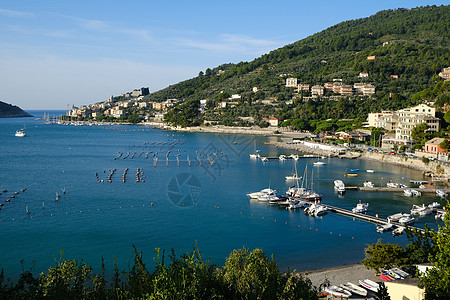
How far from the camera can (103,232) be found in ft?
59.7

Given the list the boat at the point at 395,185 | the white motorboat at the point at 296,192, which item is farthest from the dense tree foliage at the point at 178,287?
the boat at the point at 395,185

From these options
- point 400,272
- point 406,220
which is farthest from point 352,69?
point 400,272

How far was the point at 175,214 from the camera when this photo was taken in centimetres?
2127

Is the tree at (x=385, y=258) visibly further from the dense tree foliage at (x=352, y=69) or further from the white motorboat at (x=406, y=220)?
the dense tree foliage at (x=352, y=69)

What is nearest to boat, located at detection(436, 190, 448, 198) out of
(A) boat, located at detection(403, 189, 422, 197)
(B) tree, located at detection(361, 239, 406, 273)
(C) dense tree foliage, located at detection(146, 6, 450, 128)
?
(A) boat, located at detection(403, 189, 422, 197)

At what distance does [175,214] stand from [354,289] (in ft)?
37.2

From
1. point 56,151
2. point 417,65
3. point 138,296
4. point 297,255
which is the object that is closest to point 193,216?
point 297,255

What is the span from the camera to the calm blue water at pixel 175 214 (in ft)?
52.8

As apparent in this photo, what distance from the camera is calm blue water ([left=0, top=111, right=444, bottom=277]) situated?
52.8ft

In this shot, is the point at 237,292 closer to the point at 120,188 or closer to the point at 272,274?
the point at 272,274

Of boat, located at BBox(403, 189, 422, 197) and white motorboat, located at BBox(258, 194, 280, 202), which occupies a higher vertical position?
boat, located at BBox(403, 189, 422, 197)

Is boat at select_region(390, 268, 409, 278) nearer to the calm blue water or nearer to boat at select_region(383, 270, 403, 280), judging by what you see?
boat at select_region(383, 270, 403, 280)

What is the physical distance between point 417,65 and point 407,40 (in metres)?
19.2

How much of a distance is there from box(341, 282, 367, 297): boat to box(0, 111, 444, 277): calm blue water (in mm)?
2234
